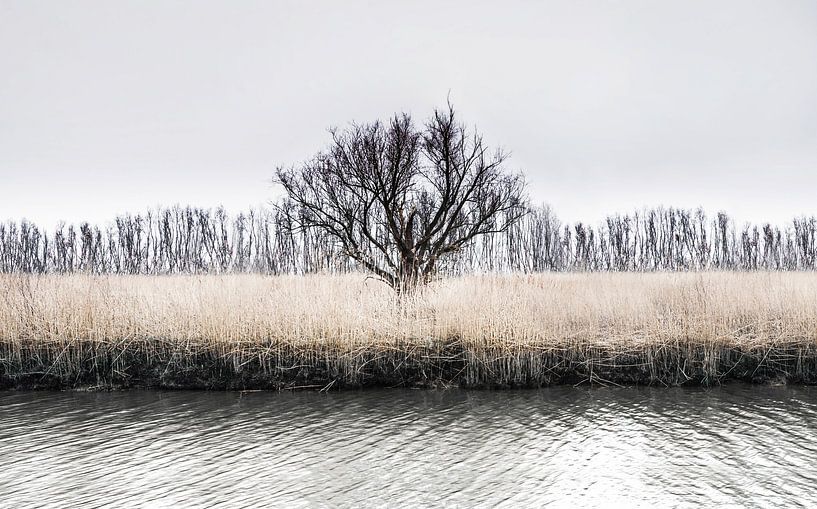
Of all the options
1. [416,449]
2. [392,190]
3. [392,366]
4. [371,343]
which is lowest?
[416,449]

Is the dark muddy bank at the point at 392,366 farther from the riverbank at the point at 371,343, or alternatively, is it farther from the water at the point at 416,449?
the water at the point at 416,449

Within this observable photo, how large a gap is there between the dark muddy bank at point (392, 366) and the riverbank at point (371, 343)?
20mm

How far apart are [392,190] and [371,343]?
3.45 meters

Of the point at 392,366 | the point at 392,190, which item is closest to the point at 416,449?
the point at 392,366

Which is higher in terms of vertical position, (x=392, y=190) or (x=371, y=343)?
(x=392, y=190)

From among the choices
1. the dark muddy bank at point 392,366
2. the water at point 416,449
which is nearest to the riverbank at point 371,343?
the dark muddy bank at point 392,366

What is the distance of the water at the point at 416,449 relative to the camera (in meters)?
4.71

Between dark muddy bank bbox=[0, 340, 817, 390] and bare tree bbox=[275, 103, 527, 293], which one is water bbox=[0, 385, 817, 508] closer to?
dark muddy bank bbox=[0, 340, 817, 390]

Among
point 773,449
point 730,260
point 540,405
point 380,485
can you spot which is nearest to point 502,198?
point 540,405

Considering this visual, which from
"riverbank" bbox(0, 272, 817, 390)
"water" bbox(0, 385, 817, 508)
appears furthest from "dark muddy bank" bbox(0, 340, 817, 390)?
"water" bbox(0, 385, 817, 508)

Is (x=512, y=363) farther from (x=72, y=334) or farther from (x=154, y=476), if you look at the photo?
(x=72, y=334)

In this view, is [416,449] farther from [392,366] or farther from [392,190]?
[392,190]

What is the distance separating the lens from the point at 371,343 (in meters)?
8.76

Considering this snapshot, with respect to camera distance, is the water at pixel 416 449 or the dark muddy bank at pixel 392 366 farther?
the dark muddy bank at pixel 392 366
